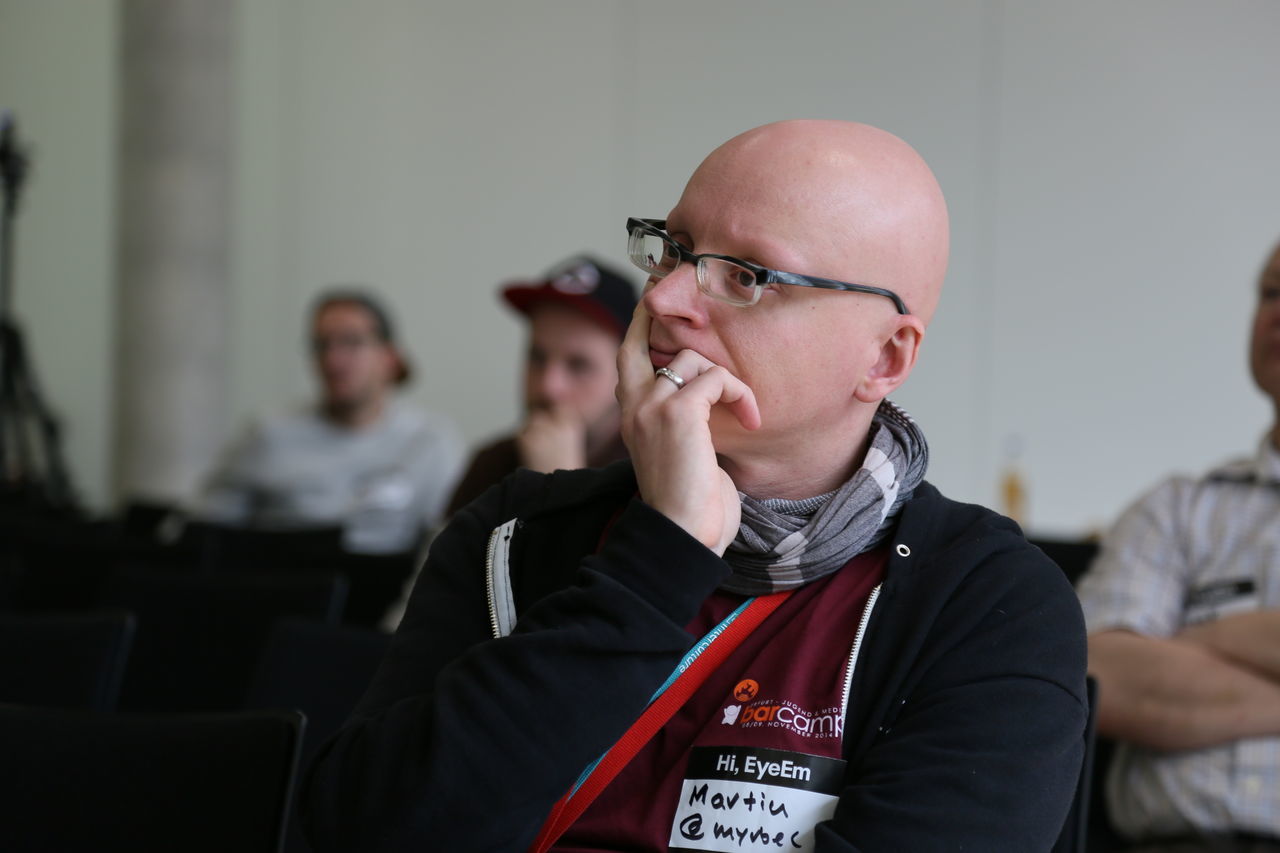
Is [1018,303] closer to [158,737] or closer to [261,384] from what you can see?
[158,737]

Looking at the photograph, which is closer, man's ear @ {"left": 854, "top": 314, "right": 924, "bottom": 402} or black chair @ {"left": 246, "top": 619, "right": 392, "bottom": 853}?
man's ear @ {"left": 854, "top": 314, "right": 924, "bottom": 402}

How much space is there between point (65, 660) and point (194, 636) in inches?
26.1

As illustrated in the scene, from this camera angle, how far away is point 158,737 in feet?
4.60

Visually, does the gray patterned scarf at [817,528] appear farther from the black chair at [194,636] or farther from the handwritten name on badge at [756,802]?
the black chair at [194,636]

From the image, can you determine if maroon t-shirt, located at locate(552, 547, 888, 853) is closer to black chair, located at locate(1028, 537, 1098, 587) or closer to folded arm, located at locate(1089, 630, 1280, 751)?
folded arm, located at locate(1089, 630, 1280, 751)

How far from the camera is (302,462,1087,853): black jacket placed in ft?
3.34

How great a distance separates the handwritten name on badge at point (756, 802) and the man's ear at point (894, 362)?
34 cm

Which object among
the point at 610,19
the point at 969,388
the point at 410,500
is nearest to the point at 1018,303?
the point at 969,388

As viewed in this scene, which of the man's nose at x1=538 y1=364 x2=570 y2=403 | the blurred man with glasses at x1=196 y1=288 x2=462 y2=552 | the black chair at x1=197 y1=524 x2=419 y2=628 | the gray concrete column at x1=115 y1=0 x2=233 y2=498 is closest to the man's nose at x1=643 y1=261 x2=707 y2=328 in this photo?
the man's nose at x1=538 y1=364 x2=570 y2=403

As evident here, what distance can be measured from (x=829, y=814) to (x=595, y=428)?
5.20ft

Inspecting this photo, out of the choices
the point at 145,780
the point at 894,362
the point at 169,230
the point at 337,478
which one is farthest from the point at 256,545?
the point at 169,230

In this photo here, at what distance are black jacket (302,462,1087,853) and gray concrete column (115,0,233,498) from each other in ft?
19.2

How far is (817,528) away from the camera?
114 centimetres

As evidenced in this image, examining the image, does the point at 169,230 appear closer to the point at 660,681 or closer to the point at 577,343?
the point at 577,343
